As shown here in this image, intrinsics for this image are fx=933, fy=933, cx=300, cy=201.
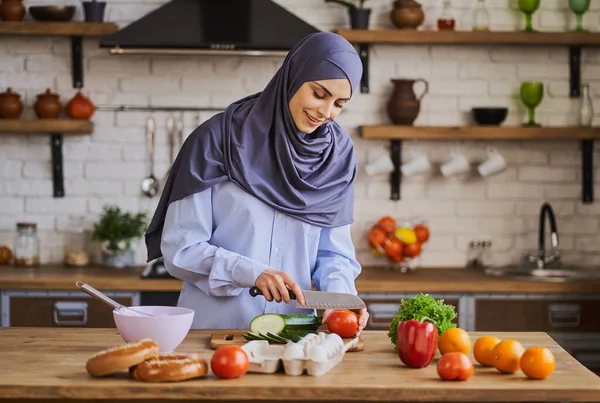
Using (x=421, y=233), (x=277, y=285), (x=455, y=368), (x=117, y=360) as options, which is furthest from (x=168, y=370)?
(x=421, y=233)

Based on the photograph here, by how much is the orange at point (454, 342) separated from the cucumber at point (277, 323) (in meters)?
0.39

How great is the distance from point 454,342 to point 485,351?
9cm

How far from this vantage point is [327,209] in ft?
9.57

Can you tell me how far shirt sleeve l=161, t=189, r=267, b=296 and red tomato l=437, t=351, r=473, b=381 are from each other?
0.67m

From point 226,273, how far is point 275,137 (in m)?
0.45

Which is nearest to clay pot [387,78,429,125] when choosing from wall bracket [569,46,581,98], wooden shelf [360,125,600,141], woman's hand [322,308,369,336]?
wooden shelf [360,125,600,141]

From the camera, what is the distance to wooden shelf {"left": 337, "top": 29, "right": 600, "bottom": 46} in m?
4.71

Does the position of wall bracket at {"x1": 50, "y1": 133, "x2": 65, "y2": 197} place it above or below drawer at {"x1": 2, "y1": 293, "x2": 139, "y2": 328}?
above

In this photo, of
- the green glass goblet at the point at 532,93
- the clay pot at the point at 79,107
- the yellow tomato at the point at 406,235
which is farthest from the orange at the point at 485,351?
the clay pot at the point at 79,107

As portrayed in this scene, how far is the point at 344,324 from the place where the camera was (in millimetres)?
2482

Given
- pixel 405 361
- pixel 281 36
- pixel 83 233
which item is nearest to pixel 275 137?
pixel 405 361

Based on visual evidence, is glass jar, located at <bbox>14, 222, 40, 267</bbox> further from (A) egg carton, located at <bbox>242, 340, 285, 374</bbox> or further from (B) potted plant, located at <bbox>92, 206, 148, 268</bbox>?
(A) egg carton, located at <bbox>242, 340, 285, 374</bbox>

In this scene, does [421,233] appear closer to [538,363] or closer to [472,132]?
[472,132]

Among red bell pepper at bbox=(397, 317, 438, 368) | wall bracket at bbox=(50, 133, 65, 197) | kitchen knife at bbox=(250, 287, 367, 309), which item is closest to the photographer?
red bell pepper at bbox=(397, 317, 438, 368)
